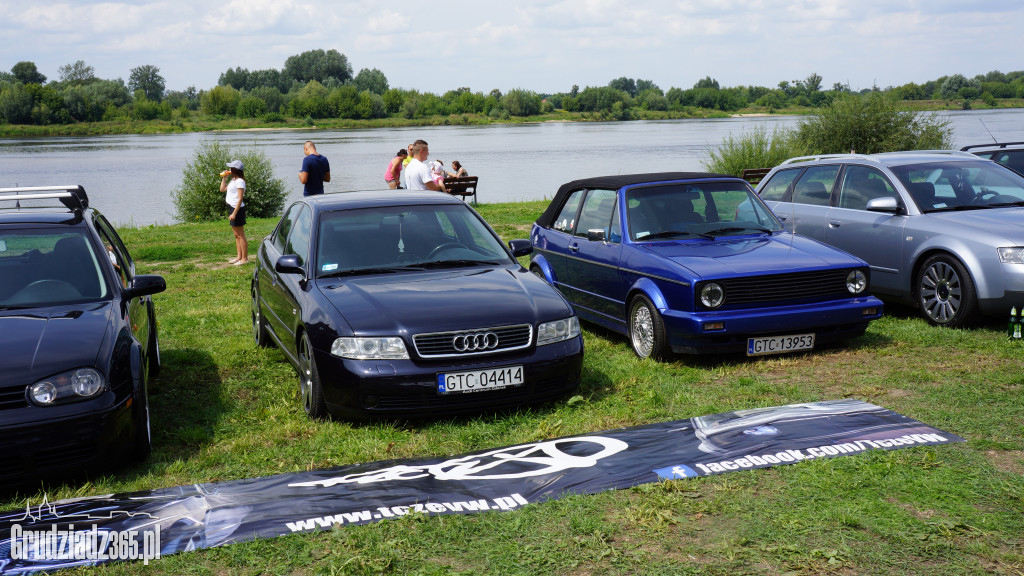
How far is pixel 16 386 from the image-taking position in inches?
182

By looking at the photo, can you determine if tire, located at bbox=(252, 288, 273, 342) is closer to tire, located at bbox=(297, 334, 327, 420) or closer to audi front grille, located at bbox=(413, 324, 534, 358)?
tire, located at bbox=(297, 334, 327, 420)

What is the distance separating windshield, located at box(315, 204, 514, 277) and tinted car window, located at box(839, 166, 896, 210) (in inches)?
176

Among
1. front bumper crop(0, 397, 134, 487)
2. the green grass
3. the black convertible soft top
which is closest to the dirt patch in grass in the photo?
the green grass

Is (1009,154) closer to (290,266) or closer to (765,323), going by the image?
(765,323)

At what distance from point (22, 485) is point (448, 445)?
7.88 feet

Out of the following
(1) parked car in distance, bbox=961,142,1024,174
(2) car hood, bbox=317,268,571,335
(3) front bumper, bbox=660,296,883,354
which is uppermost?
(1) parked car in distance, bbox=961,142,1024,174

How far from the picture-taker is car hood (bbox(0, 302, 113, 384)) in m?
4.71

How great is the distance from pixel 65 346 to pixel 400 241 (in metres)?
2.63

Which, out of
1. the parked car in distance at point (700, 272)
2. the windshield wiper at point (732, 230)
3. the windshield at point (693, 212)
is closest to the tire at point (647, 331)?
the parked car in distance at point (700, 272)

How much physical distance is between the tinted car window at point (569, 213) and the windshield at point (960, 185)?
333 centimetres

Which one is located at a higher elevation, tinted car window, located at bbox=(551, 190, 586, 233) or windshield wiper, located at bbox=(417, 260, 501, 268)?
tinted car window, located at bbox=(551, 190, 586, 233)

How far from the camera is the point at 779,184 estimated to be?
10.6 meters

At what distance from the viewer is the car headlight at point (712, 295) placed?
22.9 ft

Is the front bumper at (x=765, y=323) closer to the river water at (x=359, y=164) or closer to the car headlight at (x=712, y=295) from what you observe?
the car headlight at (x=712, y=295)
